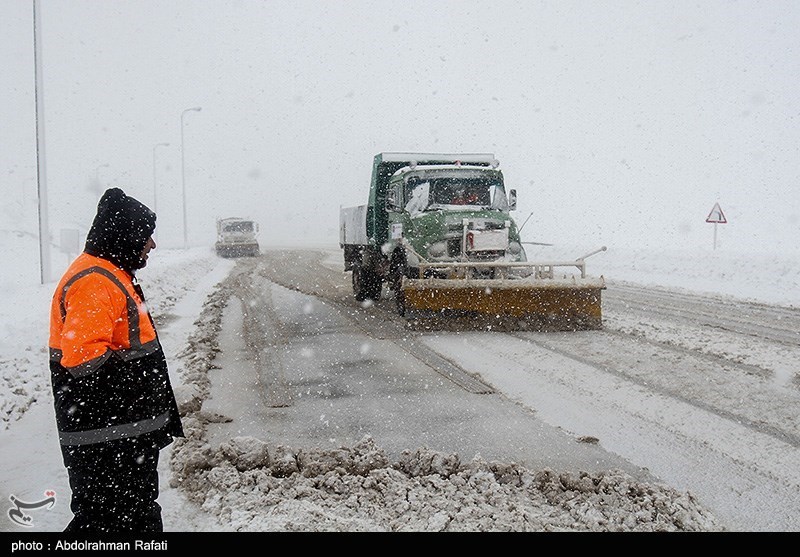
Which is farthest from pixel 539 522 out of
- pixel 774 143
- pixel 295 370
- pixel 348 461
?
pixel 774 143

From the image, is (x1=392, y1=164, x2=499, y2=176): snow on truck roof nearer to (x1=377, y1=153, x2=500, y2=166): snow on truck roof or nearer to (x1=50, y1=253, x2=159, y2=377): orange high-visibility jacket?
(x1=377, y1=153, x2=500, y2=166): snow on truck roof

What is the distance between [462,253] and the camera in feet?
38.0

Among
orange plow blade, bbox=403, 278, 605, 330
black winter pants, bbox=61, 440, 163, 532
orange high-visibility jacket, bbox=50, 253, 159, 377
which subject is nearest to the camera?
orange high-visibility jacket, bbox=50, 253, 159, 377

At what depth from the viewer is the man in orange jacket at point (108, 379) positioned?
299 centimetres

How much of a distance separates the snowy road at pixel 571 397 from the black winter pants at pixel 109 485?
83.9 inches

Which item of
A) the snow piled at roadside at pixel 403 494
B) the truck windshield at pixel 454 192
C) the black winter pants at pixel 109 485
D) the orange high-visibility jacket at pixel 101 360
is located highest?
the truck windshield at pixel 454 192

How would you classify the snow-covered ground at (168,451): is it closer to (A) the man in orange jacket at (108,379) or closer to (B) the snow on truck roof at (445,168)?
(A) the man in orange jacket at (108,379)

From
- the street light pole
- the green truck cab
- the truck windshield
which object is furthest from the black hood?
the street light pole

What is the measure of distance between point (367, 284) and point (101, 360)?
12.3m

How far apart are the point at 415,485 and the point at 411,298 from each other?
22.6 ft

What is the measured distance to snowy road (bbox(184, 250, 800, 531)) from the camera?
4793mm

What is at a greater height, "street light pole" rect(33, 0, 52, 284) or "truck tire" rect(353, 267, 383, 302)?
"street light pole" rect(33, 0, 52, 284)

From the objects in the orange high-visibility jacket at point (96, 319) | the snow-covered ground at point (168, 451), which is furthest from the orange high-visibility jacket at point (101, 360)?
the snow-covered ground at point (168, 451)
